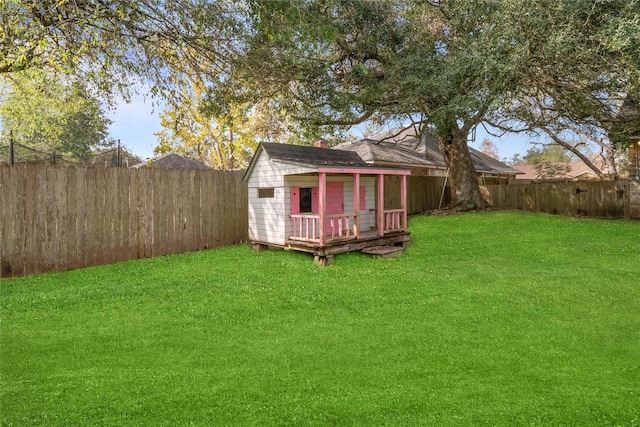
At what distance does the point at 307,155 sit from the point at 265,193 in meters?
1.66

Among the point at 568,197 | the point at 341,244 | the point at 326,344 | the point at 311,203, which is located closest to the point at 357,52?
the point at 311,203

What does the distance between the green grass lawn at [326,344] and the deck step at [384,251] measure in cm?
101

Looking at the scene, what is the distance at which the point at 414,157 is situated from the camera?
74.7ft

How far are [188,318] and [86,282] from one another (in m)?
3.29

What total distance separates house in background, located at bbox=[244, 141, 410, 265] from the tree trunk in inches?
266

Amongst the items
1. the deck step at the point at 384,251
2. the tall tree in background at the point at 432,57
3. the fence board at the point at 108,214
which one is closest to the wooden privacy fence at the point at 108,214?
the fence board at the point at 108,214

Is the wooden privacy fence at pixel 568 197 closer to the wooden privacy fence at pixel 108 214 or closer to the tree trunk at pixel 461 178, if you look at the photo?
the tree trunk at pixel 461 178

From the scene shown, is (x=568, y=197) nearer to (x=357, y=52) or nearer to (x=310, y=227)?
(x=357, y=52)

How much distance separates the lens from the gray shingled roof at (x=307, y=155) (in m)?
9.99

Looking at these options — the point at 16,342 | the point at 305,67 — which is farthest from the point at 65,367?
the point at 305,67

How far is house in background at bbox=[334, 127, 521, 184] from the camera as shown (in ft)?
65.5

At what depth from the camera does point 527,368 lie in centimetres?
370

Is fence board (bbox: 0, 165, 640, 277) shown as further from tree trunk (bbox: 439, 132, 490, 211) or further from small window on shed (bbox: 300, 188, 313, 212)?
tree trunk (bbox: 439, 132, 490, 211)

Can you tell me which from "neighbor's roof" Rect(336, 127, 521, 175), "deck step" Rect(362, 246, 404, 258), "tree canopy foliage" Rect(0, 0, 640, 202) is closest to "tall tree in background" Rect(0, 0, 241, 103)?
"tree canopy foliage" Rect(0, 0, 640, 202)
